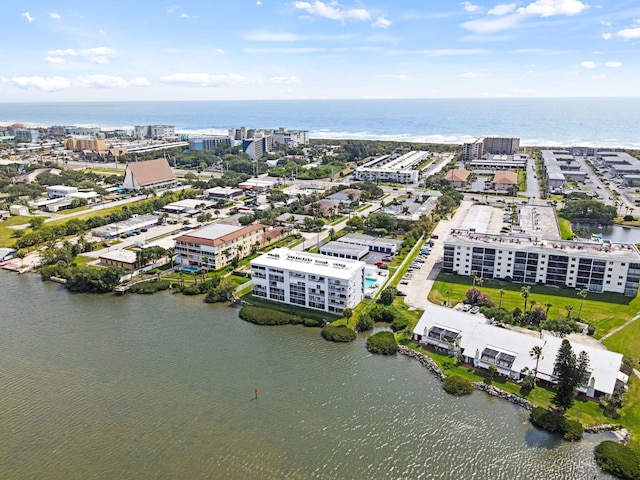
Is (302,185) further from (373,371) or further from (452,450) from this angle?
(452,450)

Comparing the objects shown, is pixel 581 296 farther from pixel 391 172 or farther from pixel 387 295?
pixel 391 172

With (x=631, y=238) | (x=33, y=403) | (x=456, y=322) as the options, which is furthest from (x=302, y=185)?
(x=33, y=403)

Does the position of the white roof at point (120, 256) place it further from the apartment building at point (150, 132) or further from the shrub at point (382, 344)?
the apartment building at point (150, 132)

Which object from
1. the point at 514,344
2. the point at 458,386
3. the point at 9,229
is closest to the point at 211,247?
the point at 458,386

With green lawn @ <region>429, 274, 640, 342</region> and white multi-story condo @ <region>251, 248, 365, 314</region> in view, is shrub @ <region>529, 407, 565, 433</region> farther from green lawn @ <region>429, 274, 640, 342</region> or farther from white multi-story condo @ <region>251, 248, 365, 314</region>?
white multi-story condo @ <region>251, 248, 365, 314</region>

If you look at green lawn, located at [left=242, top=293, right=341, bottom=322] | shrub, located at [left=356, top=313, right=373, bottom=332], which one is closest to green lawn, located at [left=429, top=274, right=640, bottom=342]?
shrub, located at [left=356, top=313, right=373, bottom=332]
